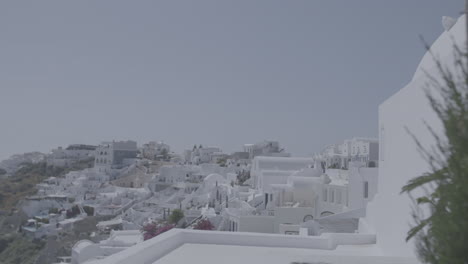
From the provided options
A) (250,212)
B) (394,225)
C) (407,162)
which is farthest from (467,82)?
(250,212)

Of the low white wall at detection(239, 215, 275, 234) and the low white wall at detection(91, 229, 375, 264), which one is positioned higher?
the low white wall at detection(91, 229, 375, 264)

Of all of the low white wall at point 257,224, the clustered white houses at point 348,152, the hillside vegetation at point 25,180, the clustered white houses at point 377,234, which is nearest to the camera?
the clustered white houses at point 377,234

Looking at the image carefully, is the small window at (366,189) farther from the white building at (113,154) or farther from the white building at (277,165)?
the white building at (113,154)

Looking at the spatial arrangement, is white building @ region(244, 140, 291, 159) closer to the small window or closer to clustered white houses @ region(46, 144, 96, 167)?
clustered white houses @ region(46, 144, 96, 167)

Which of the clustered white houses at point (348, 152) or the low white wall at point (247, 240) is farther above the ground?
the clustered white houses at point (348, 152)

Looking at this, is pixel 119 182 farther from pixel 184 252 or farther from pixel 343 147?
pixel 184 252

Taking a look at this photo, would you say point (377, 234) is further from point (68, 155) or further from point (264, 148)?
point (68, 155)

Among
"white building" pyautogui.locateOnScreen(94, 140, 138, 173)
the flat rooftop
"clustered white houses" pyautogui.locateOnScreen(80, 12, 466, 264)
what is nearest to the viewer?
the flat rooftop

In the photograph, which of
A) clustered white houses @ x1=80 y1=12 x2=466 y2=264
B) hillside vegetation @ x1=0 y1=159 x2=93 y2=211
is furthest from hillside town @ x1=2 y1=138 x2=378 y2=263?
clustered white houses @ x1=80 y1=12 x2=466 y2=264

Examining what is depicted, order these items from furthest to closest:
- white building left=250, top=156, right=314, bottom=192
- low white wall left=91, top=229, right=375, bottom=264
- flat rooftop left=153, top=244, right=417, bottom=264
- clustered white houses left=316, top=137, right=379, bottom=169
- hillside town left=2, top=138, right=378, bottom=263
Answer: clustered white houses left=316, top=137, right=379, bottom=169 → white building left=250, top=156, right=314, bottom=192 → hillside town left=2, top=138, right=378, bottom=263 → low white wall left=91, top=229, right=375, bottom=264 → flat rooftop left=153, top=244, right=417, bottom=264

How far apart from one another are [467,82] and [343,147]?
48.4 metres

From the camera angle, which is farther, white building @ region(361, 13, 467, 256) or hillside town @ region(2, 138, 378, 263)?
hillside town @ region(2, 138, 378, 263)

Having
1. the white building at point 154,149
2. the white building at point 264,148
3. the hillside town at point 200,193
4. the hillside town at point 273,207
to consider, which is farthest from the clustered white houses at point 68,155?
the white building at point 264,148

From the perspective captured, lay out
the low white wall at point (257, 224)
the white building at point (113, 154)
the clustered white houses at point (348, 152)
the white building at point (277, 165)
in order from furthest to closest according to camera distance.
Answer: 1. the white building at point (113, 154)
2. the clustered white houses at point (348, 152)
3. the white building at point (277, 165)
4. the low white wall at point (257, 224)
